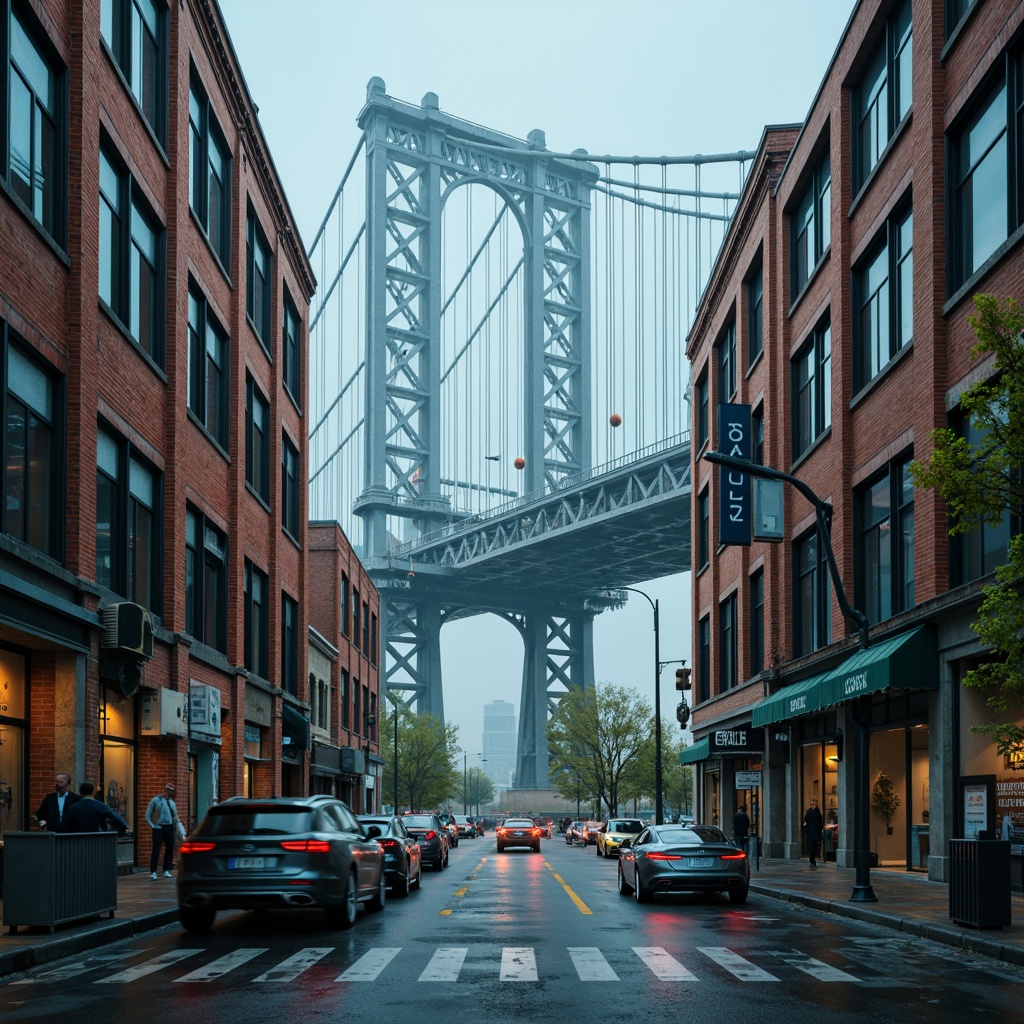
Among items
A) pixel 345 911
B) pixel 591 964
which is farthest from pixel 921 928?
pixel 345 911

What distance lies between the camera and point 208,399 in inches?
1375

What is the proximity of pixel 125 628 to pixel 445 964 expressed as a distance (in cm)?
1204

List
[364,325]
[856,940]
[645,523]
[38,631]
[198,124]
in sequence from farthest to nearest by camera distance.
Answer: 1. [364,325]
2. [645,523]
3. [198,124]
4. [38,631]
5. [856,940]

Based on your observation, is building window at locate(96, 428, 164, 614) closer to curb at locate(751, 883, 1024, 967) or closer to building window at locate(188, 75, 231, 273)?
building window at locate(188, 75, 231, 273)

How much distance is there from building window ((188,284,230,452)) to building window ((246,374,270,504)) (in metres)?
3.14

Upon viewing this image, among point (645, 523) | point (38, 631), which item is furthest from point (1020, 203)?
point (645, 523)

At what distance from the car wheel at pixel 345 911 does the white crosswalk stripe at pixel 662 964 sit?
3749 mm

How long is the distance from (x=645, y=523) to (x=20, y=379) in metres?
73.4

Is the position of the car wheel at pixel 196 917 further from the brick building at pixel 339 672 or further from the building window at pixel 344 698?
the building window at pixel 344 698

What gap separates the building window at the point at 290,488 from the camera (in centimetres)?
4653

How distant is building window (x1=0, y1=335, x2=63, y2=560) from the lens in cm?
2108

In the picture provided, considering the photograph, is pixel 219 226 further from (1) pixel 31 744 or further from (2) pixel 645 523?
(2) pixel 645 523

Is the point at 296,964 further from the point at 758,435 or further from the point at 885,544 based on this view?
the point at 758,435

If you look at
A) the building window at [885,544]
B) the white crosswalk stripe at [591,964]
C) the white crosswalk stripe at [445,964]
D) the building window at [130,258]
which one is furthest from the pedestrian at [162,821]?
the building window at [885,544]
